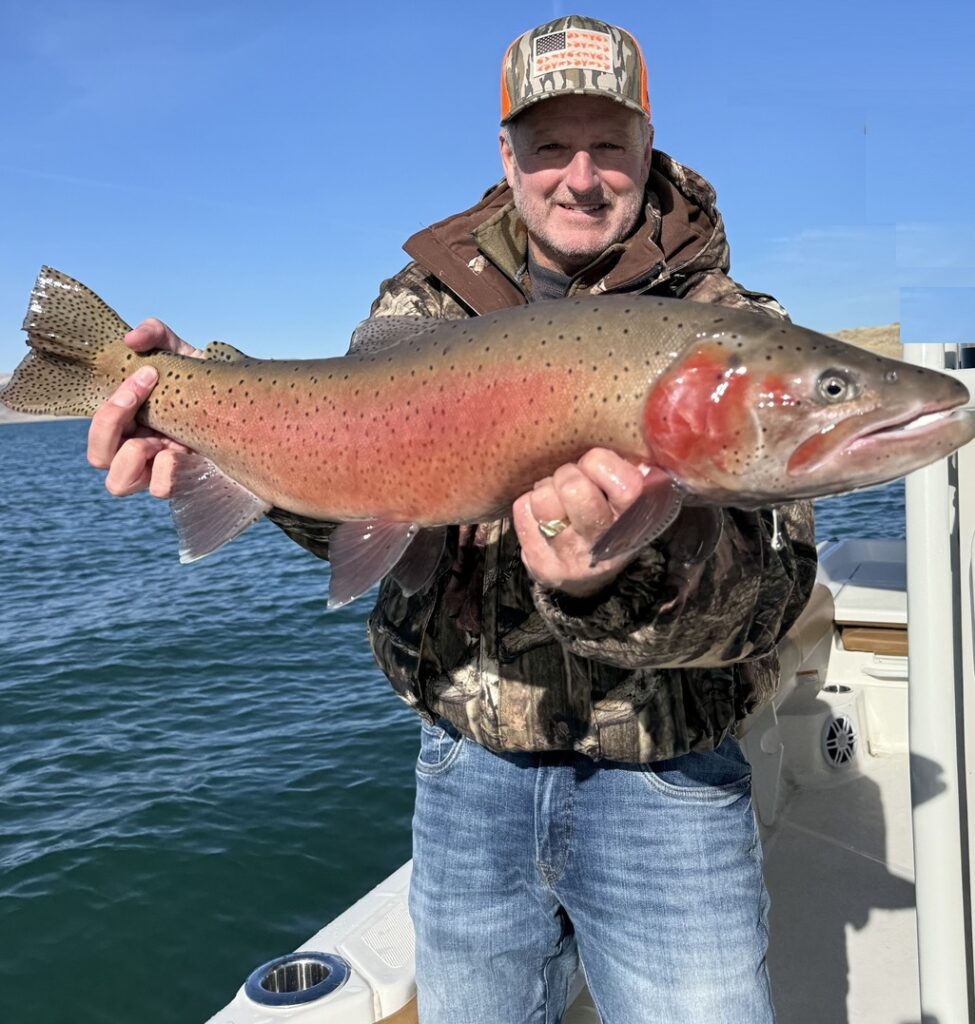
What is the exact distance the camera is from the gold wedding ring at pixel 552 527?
2.27 metres

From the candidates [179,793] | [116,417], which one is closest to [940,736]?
[116,417]

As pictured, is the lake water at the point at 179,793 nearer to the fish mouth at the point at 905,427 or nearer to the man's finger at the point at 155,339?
the man's finger at the point at 155,339

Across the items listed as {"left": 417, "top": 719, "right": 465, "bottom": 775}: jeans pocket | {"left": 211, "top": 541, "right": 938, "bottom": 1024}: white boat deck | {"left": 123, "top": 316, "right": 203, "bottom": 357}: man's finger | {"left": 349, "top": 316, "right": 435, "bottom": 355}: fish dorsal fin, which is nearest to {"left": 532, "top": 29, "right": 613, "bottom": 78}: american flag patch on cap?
{"left": 349, "top": 316, "right": 435, "bottom": 355}: fish dorsal fin

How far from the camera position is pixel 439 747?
9.93 feet

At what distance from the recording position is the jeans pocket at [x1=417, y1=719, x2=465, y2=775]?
2.99 metres

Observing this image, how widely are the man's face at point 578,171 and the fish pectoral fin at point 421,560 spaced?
101 centimetres

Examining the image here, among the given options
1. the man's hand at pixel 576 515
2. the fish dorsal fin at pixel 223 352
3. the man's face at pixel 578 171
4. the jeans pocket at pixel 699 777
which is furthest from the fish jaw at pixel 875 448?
the fish dorsal fin at pixel 223 352

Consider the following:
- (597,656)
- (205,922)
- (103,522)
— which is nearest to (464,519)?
(597,656)

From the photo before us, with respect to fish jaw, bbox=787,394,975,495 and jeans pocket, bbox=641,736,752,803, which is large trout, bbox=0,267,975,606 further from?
jeans pocket, bbox=641,736,752,803

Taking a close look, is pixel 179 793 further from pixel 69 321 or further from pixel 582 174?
pixel 582 174

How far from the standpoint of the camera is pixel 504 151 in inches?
135

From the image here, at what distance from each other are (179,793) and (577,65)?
312 inches

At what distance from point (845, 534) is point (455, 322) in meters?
18.2

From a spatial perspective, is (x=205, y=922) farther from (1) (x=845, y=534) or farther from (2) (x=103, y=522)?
(2) (x=103, y=522)
